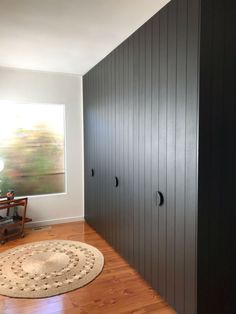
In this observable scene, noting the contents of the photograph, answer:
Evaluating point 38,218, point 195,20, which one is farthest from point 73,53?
point 38,218

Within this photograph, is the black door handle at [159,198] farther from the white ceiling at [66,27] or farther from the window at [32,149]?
the window at [32,149]

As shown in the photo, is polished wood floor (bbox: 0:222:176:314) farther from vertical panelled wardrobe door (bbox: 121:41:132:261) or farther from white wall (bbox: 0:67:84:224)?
white wall (bbox: 0:67:84:224)

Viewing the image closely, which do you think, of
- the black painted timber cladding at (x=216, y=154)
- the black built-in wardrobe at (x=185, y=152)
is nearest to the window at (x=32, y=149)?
the black built-in wardrobe at (x=185, y=152)

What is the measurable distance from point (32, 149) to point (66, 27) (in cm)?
224

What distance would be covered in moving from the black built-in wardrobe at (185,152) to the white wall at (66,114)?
178 cm

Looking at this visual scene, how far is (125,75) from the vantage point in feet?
8.70

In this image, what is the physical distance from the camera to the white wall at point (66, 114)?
3834mm

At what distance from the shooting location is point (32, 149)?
4.09 meters

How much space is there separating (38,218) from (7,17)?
2.99 meters

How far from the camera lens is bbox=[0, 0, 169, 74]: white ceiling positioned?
200 centimetres

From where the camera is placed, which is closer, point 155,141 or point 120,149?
point 155,141

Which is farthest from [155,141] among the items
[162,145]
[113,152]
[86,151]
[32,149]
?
[32,149]

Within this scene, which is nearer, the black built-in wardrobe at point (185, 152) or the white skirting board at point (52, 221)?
the black built-in wardrobe at point (185, 152)

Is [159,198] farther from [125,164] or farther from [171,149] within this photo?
[125,164]
